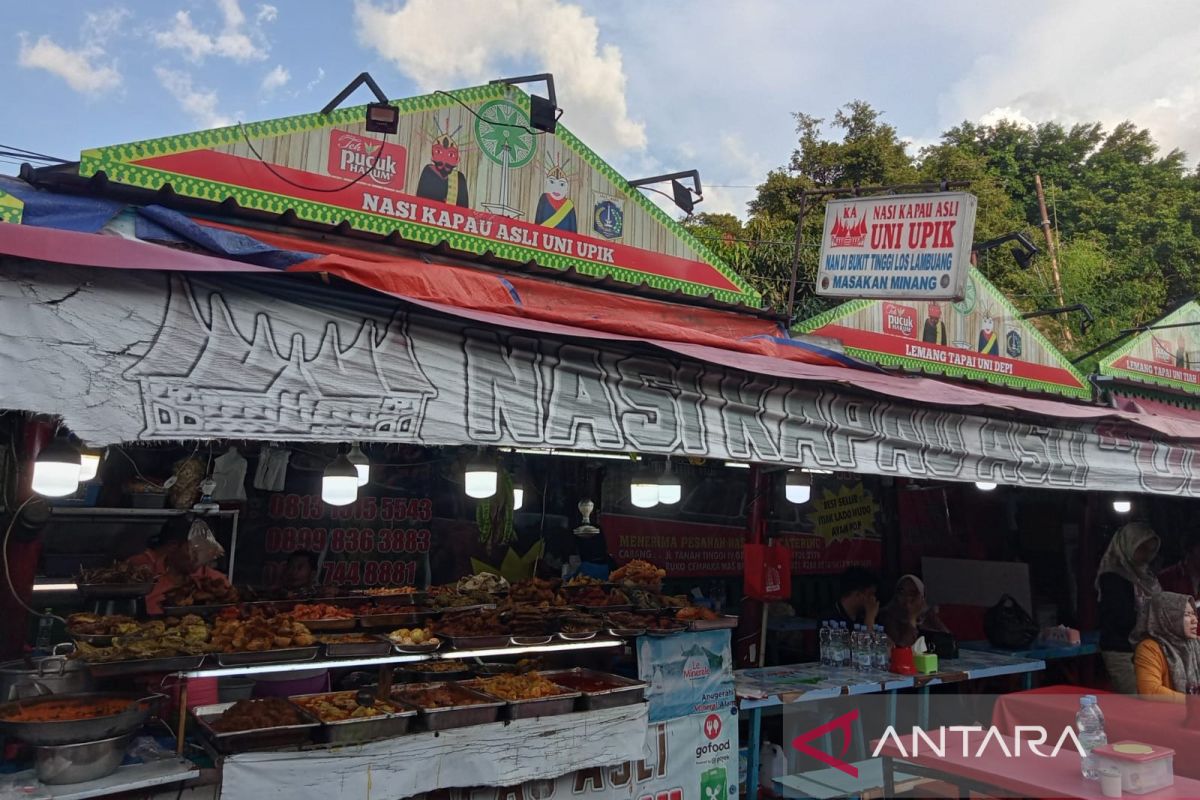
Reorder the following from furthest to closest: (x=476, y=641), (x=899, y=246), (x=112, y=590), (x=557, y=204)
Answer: (x=899, y=246) < (x=557, y=204) < (x=112, y=590) < (x=476, y=641)

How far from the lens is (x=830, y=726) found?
7074mm

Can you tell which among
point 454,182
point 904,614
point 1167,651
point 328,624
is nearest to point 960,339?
point 904,614

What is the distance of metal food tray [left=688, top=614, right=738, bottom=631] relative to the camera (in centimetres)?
630

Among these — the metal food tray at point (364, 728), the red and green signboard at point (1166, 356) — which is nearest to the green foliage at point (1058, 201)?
the red and green signboard at point (1166, 356)

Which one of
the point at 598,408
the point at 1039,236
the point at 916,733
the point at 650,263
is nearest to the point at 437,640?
the point at 598,408

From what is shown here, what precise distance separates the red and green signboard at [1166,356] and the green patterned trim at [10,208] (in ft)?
54.4

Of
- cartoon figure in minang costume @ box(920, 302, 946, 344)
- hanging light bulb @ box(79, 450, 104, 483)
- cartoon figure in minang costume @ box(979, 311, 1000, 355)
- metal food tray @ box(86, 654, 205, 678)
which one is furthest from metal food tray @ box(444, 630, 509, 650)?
cartoon figure in minang costume @ box(979, 311, 1000, 355)

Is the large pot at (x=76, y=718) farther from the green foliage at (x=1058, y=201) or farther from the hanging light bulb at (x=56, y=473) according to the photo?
the green foliage at (x=1058, y=201)

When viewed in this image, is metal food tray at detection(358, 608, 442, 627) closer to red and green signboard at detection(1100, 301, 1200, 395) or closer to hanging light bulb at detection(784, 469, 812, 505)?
hanging light bulb at detection(784, 469, 812, 505)

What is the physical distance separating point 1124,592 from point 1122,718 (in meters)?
1.24

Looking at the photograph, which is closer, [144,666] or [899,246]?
[144,666]

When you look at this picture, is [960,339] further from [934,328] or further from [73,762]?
[73,762]

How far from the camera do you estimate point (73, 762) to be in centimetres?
365

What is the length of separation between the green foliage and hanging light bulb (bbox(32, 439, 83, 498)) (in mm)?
16315
